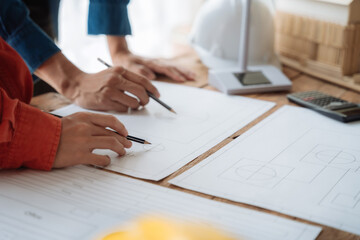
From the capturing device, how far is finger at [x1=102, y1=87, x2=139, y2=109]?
0.99 meters

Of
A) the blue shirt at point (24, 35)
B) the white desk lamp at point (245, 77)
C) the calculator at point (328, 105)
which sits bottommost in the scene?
the calculator at point (328, 105)

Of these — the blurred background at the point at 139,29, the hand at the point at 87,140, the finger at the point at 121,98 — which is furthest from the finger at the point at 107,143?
the blurred background at the point at 139,29

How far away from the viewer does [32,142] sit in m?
0.73

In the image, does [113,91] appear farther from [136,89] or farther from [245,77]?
[245,77]

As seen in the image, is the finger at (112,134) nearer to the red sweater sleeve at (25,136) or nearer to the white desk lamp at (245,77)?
the red sweater sleeve at (25,136)

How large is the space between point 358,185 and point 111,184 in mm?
361

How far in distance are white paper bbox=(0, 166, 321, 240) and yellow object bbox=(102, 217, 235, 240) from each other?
0.01 meters

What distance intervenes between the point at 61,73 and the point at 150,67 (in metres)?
0.27

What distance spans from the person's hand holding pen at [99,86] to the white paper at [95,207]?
0.29 m

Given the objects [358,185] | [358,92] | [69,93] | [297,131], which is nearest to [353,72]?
[358,92]

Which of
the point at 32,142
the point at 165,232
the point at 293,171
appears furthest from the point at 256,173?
the point at 32,142

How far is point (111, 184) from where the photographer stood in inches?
27.2

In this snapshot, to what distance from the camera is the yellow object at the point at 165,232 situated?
0.56 metres

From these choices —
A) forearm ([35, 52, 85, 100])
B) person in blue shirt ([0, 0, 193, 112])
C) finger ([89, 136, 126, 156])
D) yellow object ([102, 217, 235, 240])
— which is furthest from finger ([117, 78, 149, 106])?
yellow object ([102, 217, 235, 240])
